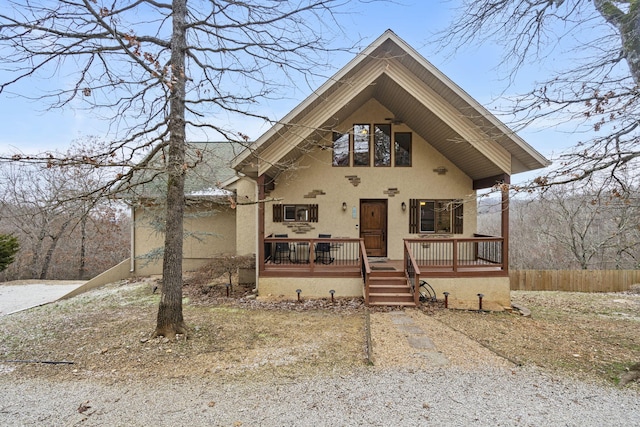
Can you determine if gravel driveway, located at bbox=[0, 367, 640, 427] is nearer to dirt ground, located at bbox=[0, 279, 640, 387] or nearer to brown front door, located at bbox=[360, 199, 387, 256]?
dirt ground, located at bbox=[0, 279, 640, 387]

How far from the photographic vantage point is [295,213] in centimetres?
1038

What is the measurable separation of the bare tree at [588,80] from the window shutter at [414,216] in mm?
5185

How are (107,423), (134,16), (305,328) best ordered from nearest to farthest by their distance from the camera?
1. (107,423)
2. (134,16)
3. (305,328)

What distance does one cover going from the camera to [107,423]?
316 cm

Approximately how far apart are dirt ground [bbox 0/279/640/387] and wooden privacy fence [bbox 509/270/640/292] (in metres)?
4.77

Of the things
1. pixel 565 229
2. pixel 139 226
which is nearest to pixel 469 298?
pixel 139 226

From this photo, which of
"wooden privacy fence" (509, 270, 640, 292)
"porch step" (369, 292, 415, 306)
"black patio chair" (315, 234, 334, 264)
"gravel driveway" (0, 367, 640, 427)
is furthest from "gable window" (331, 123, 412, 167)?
"wooden privacy fence" (509, 270, 640, 292)

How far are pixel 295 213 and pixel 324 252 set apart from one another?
1712 millimetres

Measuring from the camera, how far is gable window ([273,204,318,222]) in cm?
1027

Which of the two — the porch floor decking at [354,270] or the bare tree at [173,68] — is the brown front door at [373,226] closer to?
the porch floor decking at [354,270]

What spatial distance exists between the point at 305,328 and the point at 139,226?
9.65 m

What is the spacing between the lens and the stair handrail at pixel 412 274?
7672 millimetres

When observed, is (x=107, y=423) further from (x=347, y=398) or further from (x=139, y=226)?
(x=139, y=226)

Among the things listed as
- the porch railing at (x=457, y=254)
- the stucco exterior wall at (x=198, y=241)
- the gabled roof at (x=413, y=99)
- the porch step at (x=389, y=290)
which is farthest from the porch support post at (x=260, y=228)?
the stucco exterior wall at (x=198, y=241)
